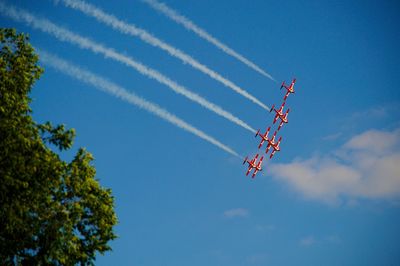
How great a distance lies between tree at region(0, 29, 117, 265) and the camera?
2220 cm

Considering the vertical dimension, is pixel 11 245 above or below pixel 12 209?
below

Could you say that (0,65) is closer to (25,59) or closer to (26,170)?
(25,59)

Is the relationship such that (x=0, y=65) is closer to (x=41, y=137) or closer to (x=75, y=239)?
(x=41, y=137)

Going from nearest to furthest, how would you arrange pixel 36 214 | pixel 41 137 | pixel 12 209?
pixel 12 209
pixel 36 214
pixel 41 137

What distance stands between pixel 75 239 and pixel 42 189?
340 cm

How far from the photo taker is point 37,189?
23109 millimetres

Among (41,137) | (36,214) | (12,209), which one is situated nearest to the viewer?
Result: (12,209)

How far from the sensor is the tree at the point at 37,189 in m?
22.2

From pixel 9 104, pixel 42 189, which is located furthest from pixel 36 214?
pixel 9 104

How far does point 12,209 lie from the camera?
21.7m

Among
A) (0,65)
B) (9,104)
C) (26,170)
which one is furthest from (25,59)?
(26,170)

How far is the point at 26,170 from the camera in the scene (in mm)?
22719

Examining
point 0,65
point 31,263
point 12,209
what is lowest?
point 31,263

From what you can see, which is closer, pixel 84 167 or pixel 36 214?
pixel 36 214
